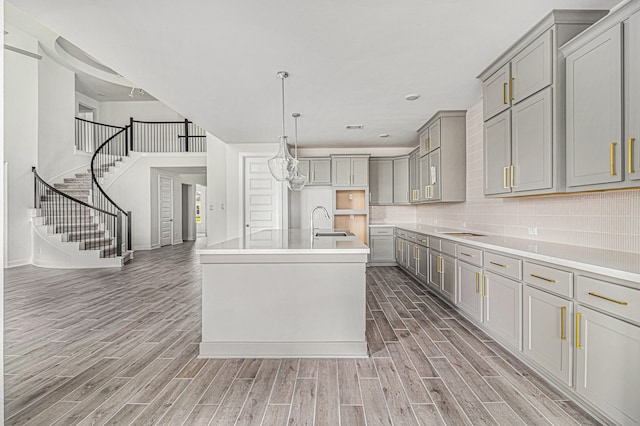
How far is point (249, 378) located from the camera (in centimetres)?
243

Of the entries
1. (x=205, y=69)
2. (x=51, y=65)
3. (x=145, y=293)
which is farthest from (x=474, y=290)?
(x=51, y=65)

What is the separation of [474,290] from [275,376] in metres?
2.11

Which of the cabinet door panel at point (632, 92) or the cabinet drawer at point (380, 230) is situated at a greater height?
the cabinet door panel at point (632, 92)

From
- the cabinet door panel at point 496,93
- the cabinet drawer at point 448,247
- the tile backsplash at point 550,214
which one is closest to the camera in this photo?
the tile backsplash at point 550,214

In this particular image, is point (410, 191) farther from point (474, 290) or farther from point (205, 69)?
point (205, 69)

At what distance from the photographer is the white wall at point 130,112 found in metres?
11.1

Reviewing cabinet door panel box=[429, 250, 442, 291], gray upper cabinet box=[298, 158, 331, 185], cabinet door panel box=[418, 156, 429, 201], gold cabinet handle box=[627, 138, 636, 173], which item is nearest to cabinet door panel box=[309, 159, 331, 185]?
gray upper cabinet box=[298, 158, 331, 185]

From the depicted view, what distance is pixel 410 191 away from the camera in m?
7.02

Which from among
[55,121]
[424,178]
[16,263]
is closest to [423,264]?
[424,178]

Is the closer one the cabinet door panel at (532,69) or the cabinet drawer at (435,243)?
the cabinet door panel at (532,69)

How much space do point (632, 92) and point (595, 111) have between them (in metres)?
0.25

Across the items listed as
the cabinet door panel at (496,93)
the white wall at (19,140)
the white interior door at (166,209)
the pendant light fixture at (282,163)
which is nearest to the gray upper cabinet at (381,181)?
the pendant light fixture at (282,163)

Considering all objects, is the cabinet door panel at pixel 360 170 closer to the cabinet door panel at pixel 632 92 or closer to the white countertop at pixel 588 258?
the white countertop at pixel 588 258

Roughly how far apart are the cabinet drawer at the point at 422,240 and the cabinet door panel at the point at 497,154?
138cm
